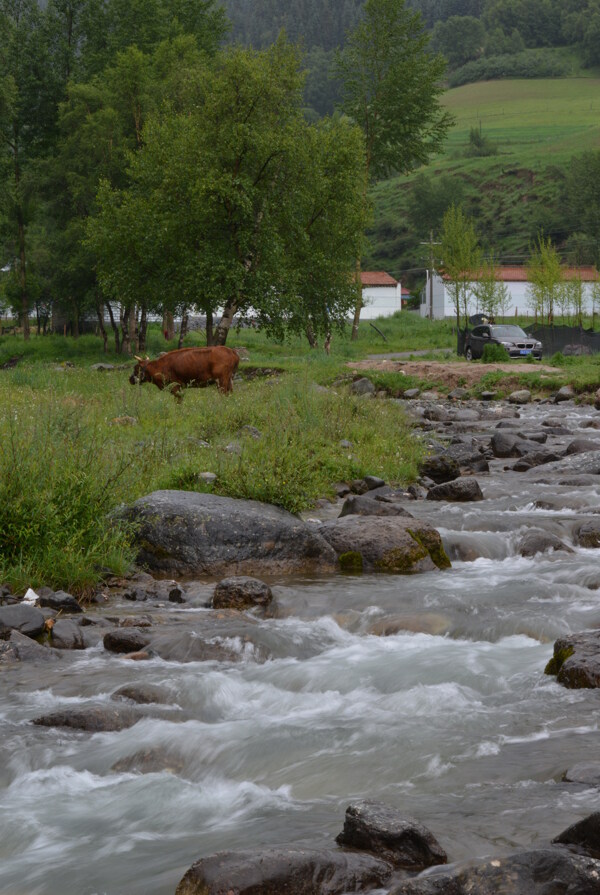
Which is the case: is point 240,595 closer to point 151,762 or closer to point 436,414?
point 151,762

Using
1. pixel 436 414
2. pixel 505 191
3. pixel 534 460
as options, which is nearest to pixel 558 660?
pixel 534 460

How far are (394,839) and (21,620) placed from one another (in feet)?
14.7

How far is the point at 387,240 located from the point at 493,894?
149 meters

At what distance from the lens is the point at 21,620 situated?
317 inches

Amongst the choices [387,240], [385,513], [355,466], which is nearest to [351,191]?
[355,466]

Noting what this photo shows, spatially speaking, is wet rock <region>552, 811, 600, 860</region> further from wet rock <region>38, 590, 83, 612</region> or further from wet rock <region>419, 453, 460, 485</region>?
wet rock <region>419, 453, 460, 485</region>

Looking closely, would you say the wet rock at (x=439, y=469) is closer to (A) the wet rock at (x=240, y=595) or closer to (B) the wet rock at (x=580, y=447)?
(B) the wet rock at (x=580, y=447)

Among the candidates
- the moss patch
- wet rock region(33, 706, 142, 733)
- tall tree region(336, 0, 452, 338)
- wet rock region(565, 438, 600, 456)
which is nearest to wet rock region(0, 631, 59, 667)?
wet rock region(33, 706, 142, 733)

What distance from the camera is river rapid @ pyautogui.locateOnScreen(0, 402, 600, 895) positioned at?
15.8 feet

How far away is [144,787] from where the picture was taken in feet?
18.3

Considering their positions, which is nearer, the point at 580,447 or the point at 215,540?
the point at 215,540

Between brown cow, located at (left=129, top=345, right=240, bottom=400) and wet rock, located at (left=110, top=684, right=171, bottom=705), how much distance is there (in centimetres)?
1774

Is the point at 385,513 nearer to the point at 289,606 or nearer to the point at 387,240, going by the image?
the point at 289,606

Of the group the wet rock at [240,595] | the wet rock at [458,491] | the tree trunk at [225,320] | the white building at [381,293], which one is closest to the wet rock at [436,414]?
the wet rock at [458,491]
